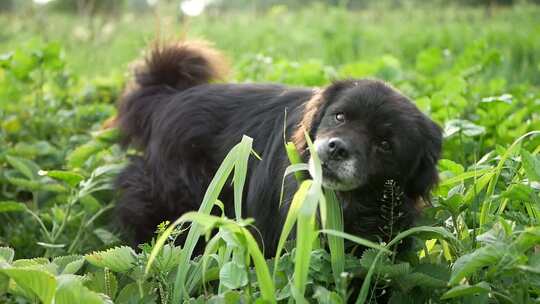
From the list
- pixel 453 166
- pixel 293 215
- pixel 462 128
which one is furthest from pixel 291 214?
pixel 462 128

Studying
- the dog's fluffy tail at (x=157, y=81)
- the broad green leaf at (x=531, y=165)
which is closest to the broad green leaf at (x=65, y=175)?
the dog's fluffy tail at (x=157, y=81)

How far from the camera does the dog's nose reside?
100.0 inches

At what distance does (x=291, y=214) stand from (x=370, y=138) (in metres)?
0.82

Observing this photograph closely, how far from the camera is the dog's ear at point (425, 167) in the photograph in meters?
2.89

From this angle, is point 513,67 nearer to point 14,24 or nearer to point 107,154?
point 107,154

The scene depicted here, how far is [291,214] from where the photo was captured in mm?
2014

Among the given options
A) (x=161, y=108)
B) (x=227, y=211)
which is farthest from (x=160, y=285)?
(x=161, y=108)

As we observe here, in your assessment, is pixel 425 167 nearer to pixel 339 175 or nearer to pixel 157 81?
pixel 339 175

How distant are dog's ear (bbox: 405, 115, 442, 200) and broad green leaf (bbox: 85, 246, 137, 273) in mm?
1344

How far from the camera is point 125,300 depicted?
88.5 inches

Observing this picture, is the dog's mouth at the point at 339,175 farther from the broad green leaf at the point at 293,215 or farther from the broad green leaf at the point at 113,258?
the broad green leaf at the point at 113,258

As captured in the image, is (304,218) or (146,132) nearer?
(304,218)

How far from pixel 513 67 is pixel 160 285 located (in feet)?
20.1

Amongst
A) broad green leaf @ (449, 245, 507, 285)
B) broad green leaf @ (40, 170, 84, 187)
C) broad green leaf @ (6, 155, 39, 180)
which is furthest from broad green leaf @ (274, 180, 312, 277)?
broad green leaf @ (6, 155, 39, 180)
